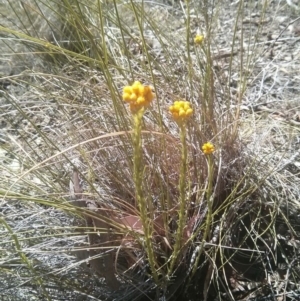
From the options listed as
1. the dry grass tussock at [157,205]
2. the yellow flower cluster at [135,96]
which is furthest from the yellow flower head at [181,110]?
the dry grass tussock at [157,205]

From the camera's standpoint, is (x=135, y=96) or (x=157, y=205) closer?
(x=135, y=96)

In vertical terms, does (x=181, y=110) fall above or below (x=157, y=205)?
above

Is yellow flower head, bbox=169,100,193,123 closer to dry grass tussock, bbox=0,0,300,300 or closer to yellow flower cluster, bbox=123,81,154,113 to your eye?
yellow flower cluster, bbox=123,81,154,113

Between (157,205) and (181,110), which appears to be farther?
(157,205)

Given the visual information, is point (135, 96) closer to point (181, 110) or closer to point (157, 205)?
point (181, 110)

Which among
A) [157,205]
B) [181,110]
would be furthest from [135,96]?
[157,205]

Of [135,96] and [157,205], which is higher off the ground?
[135,96]

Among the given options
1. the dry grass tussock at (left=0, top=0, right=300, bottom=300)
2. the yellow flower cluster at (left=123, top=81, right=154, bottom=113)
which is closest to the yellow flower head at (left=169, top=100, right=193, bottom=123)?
the yellow flower cluster at (left=123, top=81, right=154, bottom=113)

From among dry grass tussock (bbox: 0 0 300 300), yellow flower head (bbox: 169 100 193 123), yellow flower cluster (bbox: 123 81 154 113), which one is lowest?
dry grass tussock (bbox: 0 0 300 300)

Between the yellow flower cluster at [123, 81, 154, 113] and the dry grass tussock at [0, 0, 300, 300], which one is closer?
the yellow flower cluster at [123, 81, 154, 113]

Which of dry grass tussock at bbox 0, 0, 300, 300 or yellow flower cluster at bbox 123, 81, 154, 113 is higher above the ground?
yellow flower cluster at bbox 123, 81, 154, 113

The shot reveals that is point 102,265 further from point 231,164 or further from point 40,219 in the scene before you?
point 231,164
